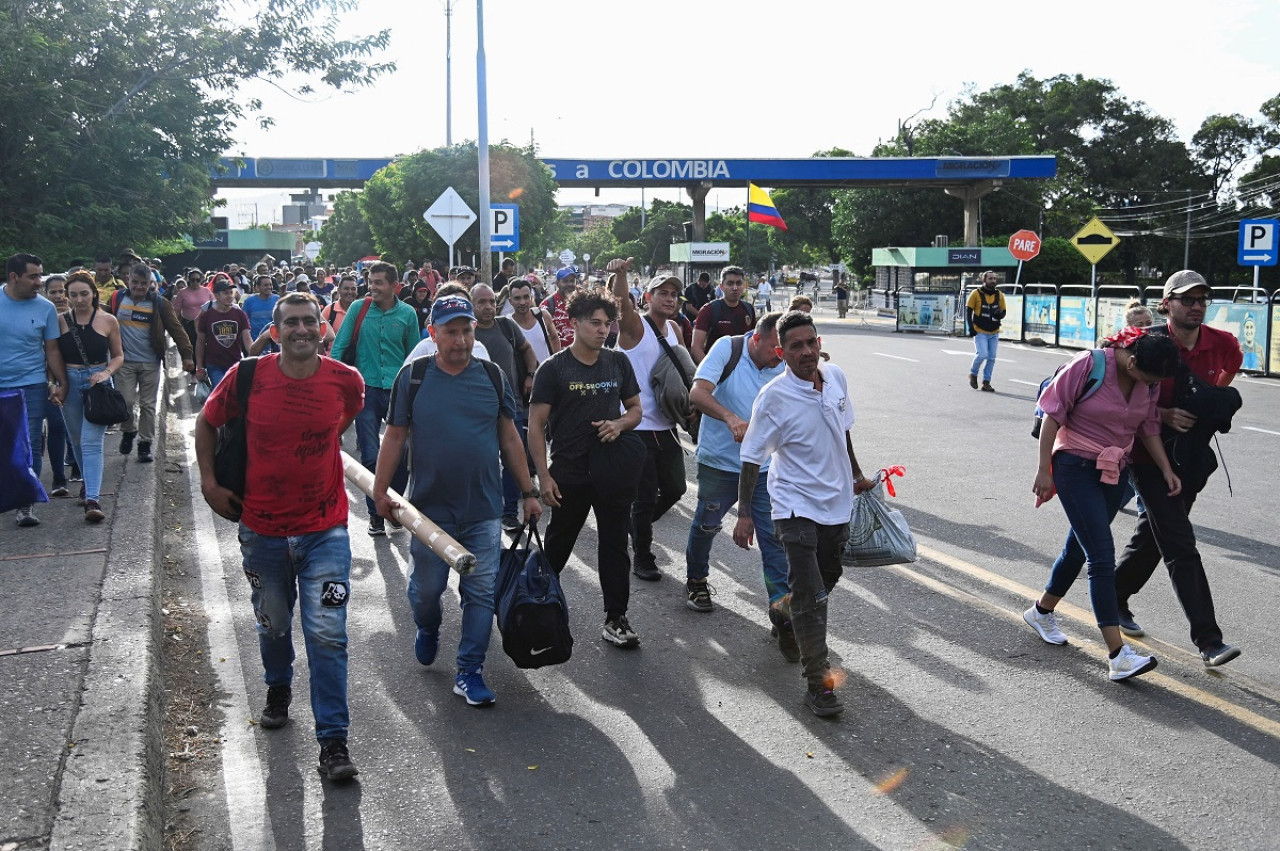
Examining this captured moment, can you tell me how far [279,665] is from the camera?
5066 millimetres

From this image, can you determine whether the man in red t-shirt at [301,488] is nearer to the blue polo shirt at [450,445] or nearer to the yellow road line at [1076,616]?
the blue polo shirt at [450,445]

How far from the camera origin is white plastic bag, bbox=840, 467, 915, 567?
5590mm

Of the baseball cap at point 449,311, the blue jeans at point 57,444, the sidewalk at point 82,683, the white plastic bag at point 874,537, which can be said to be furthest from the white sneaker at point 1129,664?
the blue jeans at point 57,444

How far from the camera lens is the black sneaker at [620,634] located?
20.0 ft

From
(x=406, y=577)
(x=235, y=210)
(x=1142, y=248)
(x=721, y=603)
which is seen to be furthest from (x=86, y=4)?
(x=235, y=210)

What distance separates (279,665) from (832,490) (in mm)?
2336

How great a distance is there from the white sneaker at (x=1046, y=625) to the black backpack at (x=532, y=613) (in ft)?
7.61

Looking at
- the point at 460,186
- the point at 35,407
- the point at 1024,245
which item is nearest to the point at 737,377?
the point at 35,407

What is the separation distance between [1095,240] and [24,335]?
2405 centimetres

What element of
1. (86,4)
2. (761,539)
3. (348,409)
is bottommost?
(761,539)

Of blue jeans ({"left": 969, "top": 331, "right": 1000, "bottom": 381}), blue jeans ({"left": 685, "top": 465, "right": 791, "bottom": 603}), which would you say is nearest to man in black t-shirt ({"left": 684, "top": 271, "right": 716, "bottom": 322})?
blue jeans ({"left": 969, "top": 331, "right": 1000, "bottom": 381})

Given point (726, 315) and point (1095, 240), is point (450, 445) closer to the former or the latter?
point (726, 315)

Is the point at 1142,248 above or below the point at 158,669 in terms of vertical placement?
above

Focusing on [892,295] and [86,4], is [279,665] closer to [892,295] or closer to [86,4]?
[86,4]
